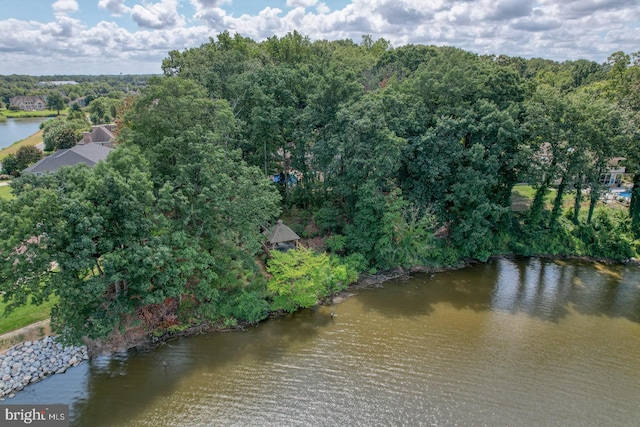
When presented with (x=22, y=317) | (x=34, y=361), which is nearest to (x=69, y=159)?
(x=22, y=317)

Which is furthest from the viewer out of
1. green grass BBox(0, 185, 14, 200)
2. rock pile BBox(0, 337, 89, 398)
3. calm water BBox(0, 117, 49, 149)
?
calm water BBox(0, 117, 49, 149)

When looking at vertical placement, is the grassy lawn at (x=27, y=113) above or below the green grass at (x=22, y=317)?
above

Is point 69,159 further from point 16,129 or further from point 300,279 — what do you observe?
point 16,129

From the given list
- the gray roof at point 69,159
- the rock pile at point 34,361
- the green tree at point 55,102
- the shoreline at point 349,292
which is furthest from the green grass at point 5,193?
the green tree at point 55,102

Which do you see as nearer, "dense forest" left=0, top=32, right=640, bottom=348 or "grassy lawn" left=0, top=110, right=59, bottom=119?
"dense forest" left=0, top=32, right=640, bottom=348

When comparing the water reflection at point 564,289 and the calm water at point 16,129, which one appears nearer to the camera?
the water reflection at point 564,289

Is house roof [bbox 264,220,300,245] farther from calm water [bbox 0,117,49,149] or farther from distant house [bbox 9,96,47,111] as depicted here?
distant house [bbox 9,96,47,111]

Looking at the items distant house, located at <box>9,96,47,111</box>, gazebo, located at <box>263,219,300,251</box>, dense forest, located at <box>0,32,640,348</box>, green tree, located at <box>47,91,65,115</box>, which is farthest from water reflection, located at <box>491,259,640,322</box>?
distant house, located at <box>9,96,47,111</box>

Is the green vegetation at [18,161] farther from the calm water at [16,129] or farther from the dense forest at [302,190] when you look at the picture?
the calm water at [16,129]
